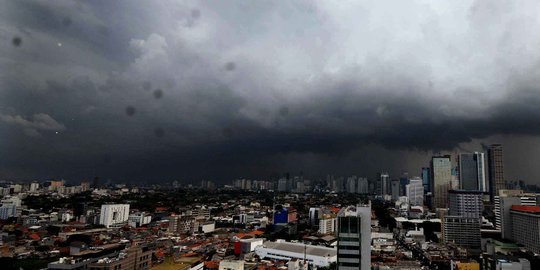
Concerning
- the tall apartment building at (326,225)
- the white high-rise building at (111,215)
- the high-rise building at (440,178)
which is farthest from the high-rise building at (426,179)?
the white high-rise building at (111,215)

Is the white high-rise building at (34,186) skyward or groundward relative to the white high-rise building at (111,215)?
skyward

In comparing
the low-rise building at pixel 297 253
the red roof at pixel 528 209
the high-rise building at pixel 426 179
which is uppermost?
the high-rise building at pixel 426 179

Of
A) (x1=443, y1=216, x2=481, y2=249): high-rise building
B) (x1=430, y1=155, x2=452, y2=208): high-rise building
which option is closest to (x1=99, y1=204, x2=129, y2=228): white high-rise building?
(x1=443, y1=216, x2=481, y2=249): high-rise building

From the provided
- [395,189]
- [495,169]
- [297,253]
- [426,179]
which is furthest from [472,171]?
[297,253]

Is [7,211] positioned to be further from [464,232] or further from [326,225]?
[464,232]

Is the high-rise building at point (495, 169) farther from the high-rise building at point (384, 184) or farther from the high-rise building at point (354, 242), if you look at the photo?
the high-rise building at point (354, 242)
